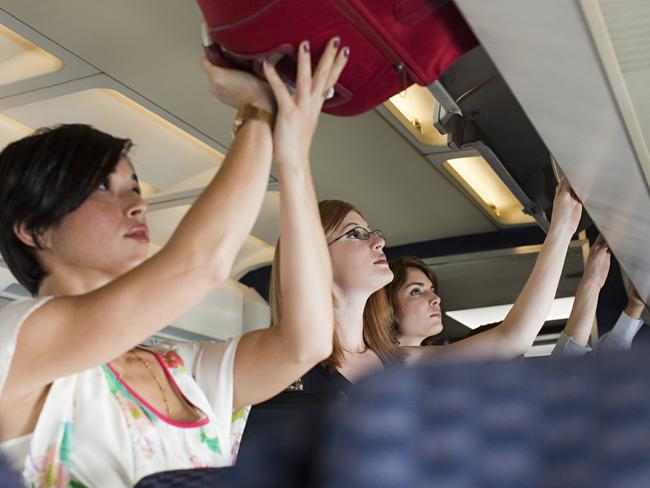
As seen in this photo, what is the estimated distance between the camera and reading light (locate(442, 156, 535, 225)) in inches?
191

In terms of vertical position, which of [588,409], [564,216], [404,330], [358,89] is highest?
[358,89]

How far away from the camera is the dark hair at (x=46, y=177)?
4.40 ft

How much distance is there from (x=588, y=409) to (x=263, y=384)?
3.66 ft

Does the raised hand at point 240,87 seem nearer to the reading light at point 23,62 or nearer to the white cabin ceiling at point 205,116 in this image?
the white cabin ceiling at point 205,116

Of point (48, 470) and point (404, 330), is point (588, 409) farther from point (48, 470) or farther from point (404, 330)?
point (404, 330)

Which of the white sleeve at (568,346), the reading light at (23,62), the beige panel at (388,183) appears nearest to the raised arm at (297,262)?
the white sleeve at (568,346)

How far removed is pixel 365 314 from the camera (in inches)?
109

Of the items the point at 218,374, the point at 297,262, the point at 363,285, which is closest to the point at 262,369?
the point at 218,374

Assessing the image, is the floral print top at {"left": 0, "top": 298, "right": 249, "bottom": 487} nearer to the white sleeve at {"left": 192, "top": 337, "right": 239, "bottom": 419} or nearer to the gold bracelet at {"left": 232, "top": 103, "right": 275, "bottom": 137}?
the white sleeve at {"left": 192, "top": 337, "right": 239, "bottom": 419}

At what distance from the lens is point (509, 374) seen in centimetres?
44

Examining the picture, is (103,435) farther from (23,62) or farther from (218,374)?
(23,62)

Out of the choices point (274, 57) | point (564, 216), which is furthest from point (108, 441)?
point (564, 216)

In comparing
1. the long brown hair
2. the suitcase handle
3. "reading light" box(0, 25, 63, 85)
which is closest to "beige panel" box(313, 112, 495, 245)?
"reading light" box(0, 25, 63, 85)

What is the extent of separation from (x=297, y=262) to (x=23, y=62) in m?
2.62
